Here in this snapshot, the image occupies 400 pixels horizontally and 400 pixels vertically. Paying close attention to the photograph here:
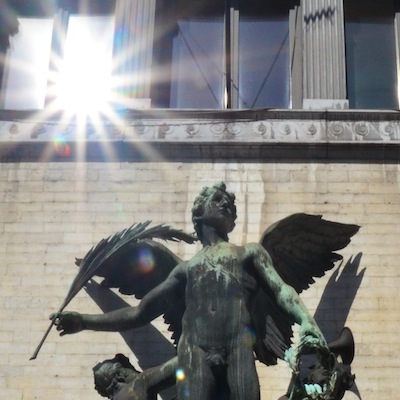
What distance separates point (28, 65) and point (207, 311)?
28.3 feet

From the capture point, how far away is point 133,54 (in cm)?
1499

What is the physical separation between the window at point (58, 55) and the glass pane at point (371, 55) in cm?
420

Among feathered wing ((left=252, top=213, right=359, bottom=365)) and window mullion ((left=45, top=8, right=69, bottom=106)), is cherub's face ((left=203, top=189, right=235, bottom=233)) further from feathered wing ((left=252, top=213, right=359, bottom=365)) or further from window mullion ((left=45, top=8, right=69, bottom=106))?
window mullion ((left=45, top=8, right=69, bottom=106))

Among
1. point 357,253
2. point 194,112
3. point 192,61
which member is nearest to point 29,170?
point 194,112

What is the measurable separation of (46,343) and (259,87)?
5.90 meters

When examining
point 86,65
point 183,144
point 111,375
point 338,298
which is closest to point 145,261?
point 111,375

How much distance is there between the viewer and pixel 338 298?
1252 cm

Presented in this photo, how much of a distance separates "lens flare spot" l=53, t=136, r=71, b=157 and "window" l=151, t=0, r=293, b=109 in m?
1.97

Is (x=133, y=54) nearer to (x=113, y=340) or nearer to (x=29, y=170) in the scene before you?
(x=29, y=170)

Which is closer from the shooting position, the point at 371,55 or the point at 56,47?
the point at 371,55

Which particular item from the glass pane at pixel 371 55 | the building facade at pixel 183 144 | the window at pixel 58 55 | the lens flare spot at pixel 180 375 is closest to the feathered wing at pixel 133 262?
the lens flare spot at pixel 180 375

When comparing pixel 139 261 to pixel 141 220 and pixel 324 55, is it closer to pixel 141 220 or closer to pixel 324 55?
pixel 141 220

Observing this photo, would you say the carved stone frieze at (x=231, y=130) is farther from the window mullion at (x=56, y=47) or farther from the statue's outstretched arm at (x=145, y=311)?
the statue's outstretched arm at (x=145, y=311)

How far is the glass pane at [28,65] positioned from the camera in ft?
51.1
